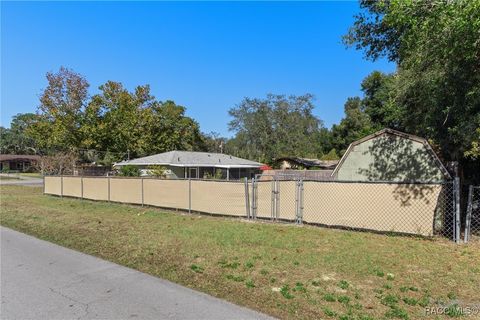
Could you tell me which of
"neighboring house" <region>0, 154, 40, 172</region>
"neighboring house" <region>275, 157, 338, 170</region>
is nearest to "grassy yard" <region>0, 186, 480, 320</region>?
"neighboring house" <region>275, 157, 338, 170</region>

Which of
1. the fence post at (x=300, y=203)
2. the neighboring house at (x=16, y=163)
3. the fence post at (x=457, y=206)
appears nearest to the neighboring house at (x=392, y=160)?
the fence post at (x=457, y=206)

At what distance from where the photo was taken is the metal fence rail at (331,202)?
766cm

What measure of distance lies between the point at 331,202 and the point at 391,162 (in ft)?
7.42

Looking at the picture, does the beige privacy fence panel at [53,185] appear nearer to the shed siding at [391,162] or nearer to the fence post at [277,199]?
the fence post at [277,199]

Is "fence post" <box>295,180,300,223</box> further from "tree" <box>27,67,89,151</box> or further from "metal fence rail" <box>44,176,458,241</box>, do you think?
"tree" <box>27,67,89,151</box>

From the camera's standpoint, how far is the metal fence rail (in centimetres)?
766

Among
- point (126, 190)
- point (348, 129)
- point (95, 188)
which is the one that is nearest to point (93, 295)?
point (126, 190)

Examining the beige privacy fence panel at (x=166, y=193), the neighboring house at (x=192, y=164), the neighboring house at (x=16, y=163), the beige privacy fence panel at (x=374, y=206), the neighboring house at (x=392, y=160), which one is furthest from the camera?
the neighboring house at (x=16, y=163)

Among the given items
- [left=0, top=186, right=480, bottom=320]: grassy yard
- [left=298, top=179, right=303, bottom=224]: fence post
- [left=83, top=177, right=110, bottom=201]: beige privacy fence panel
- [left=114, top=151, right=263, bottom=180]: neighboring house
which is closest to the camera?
[left=0, top=186, right=480, bottom=320]: grassy yard

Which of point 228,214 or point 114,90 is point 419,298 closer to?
point 228,214

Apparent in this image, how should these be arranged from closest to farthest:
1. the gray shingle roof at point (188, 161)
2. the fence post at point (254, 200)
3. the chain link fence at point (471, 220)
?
1. the chain link fence at point (471, 220)
2. the fence post at point (254, 200)
3. the gray shingle roof at point (188, 161)

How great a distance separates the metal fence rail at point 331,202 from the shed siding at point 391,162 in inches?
45.5

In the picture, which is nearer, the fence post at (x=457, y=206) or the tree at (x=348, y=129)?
the fence post at (x=457, y=206)

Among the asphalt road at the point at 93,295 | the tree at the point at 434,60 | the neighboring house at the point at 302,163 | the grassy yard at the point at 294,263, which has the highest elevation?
the tree at the point at 434,60
